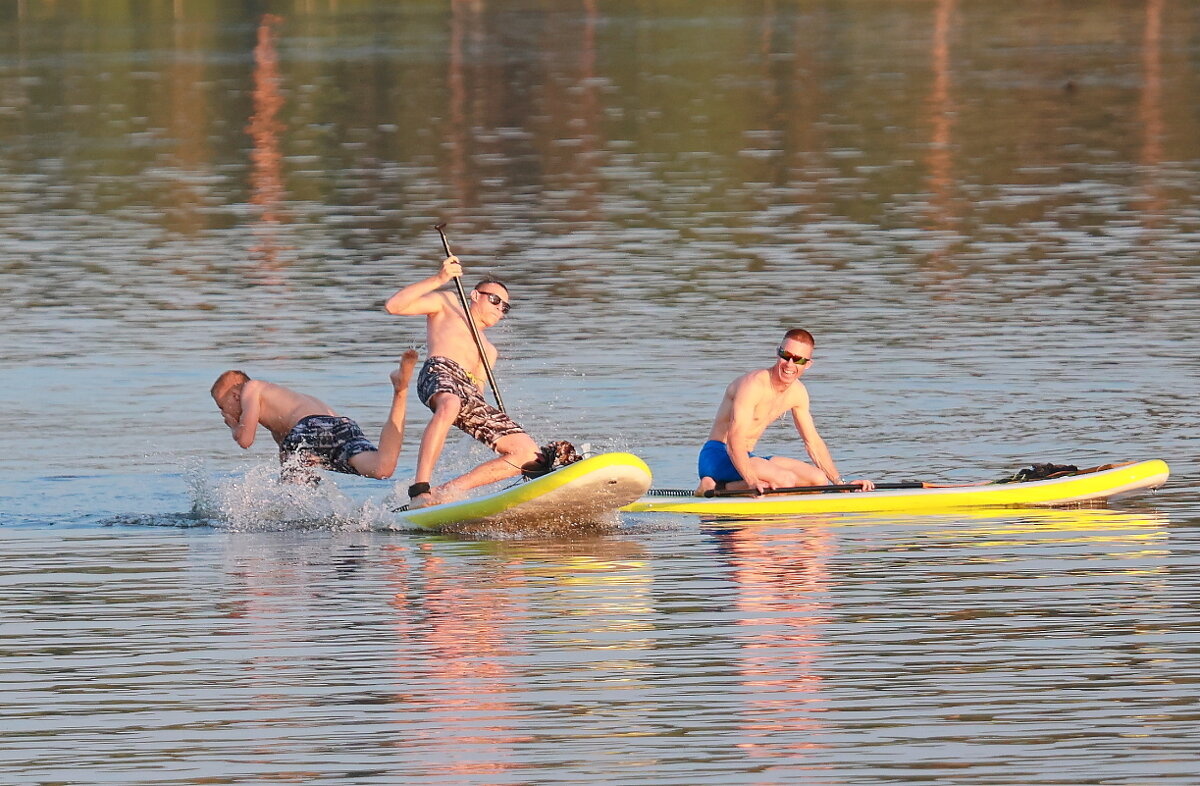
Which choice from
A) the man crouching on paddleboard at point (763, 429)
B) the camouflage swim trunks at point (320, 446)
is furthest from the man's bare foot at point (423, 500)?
the man crouching on paddleboard at point (763, 429)

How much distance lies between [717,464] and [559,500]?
A: 1.40 meters

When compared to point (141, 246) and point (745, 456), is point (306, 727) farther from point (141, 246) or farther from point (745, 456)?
point (141, 246)

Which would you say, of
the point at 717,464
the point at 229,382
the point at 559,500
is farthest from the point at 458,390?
the point at 717,464

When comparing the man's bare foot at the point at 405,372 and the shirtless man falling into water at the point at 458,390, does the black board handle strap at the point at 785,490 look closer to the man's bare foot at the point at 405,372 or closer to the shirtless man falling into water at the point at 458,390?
the shirtless man falling into water at the point at 458,390

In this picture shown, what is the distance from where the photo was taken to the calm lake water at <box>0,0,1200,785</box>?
960 cm

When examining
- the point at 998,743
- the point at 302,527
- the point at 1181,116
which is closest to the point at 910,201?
the point at 1181,116

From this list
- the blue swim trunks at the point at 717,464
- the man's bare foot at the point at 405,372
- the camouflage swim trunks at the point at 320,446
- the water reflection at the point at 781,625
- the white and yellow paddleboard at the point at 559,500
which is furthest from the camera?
the blue swim trunks at the point at 717,464

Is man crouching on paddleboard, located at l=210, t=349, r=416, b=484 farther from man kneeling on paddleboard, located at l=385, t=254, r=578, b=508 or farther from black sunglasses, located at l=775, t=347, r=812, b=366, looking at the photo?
black sunglasses, located at l=775, t=347, r=812, b=366

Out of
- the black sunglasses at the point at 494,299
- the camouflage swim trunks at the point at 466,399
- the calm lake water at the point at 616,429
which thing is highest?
the black sunglasses at the point at 494,299

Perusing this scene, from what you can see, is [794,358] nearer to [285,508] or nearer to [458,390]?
[458,390]

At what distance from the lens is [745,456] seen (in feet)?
49.8

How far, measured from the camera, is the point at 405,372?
48.0 feet

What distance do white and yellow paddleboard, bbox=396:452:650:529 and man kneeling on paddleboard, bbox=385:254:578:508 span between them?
0.25m

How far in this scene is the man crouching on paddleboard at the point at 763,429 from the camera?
15000 millimetres
